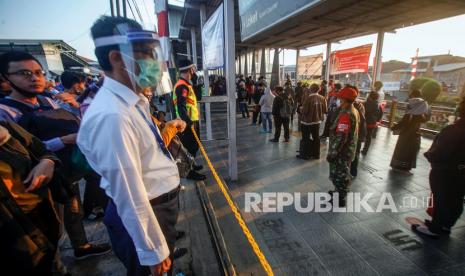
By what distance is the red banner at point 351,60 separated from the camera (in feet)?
28.3

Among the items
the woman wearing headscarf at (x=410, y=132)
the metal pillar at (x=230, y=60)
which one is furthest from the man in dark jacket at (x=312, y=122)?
the metal pillar at (x=230, y=60)

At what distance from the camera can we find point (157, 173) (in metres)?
1.29

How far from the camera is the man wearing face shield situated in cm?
103

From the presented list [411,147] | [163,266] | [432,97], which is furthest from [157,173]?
[432,97]

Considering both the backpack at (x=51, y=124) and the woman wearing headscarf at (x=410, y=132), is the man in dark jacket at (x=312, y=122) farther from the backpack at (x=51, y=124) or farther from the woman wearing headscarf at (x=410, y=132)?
the backpack at (x=51, y=124)

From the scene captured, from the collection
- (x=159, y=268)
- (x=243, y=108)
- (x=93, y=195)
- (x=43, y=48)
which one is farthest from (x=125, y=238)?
(x=43, y=48)

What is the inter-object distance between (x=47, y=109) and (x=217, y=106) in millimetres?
11127

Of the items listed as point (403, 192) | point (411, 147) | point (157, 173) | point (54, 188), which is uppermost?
point (157, 173)

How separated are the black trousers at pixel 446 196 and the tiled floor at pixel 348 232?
0.82ft

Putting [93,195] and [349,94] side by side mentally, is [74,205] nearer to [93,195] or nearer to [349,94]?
[93,195]

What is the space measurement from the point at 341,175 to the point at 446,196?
3.87ft

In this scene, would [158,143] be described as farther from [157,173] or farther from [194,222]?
[194,222]

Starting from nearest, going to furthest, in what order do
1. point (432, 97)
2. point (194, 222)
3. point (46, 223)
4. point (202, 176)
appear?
1. point (46, 223)
2. point (194, 222)
3. point (202, 176)
4. point (432, 97)

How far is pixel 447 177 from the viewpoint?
2.65 meters
